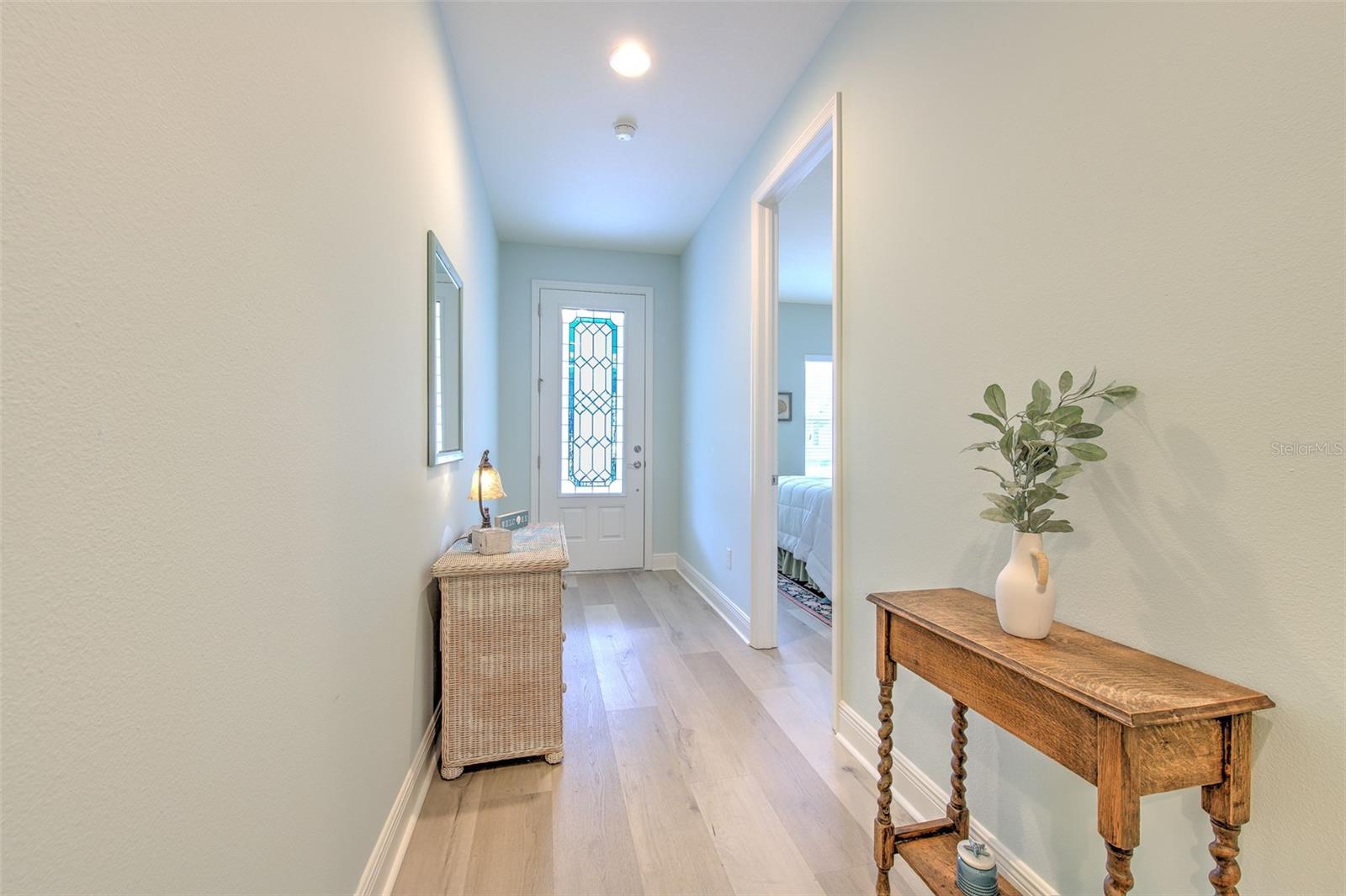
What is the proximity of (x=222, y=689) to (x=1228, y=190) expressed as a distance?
1.65 metres

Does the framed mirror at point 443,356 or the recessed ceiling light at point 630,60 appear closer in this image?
the framed mirror at point 443,356

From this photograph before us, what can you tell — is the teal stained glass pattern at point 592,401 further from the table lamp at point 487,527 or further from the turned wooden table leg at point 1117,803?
the turned wooden table leg at point 1117,803

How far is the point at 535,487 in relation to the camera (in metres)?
4.61

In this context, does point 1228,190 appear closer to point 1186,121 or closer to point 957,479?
point 1186,121

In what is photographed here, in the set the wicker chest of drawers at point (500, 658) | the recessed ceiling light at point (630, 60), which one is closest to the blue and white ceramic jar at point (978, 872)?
the wicker chest of drawers at point (500, 658)

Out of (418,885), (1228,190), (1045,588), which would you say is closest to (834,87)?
(1228,190)

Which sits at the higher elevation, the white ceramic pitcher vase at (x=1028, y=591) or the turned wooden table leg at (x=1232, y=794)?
the white ceramic pitcher vase at (x=1028, y=591)

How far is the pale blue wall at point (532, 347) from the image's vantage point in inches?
179

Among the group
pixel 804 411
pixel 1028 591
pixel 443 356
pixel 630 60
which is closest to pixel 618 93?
pixel 630 60

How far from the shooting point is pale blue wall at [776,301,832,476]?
6.59m

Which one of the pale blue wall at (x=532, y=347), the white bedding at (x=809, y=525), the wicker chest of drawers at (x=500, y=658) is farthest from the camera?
the pale blue wall at (x=532, y=347)

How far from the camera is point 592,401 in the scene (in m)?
4.69

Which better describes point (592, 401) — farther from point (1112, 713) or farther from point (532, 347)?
point (1112, 713)

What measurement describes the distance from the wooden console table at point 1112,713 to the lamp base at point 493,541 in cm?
140
